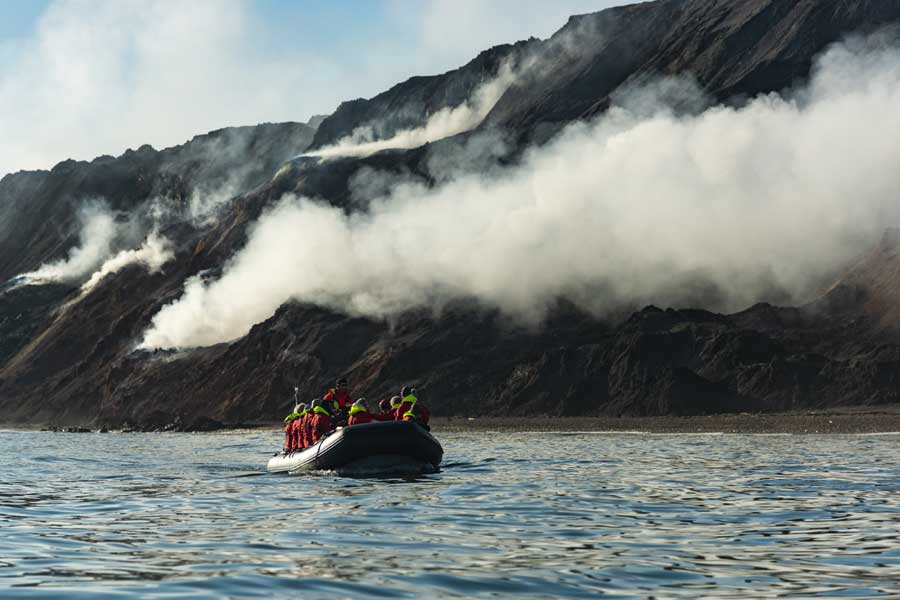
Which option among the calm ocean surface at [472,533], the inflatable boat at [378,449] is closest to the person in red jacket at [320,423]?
the calm ocean surface at [472,533]

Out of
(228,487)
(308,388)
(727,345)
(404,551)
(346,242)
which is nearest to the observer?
(404,551)

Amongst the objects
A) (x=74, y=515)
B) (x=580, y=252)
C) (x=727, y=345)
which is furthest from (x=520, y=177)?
(x=74, y=515)

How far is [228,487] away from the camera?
4416 centimetres

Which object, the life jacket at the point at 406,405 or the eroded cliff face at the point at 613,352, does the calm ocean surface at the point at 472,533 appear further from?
the eroded cliff face at the point at 613,352

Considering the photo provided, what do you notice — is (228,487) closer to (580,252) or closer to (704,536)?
(704,536)

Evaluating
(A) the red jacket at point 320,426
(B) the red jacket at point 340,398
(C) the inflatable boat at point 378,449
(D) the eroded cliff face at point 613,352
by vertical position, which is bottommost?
(C) the inflatable boat at point 378,449

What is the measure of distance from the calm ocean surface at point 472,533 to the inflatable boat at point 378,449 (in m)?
1.02

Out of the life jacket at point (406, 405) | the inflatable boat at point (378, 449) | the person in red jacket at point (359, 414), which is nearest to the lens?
the inflatable boat at point (378, 449)

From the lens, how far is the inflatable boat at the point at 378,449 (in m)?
47.5

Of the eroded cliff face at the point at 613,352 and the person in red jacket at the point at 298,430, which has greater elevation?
the eroded cliff face at the point at 613,352

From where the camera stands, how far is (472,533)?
87.3 feet

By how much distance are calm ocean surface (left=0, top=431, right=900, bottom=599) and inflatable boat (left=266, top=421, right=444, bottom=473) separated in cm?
102

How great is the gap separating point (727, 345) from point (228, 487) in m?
97.4

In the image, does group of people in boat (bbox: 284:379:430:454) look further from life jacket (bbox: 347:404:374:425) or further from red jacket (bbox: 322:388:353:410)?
life jacket (bbox: 347:404:374:425)
